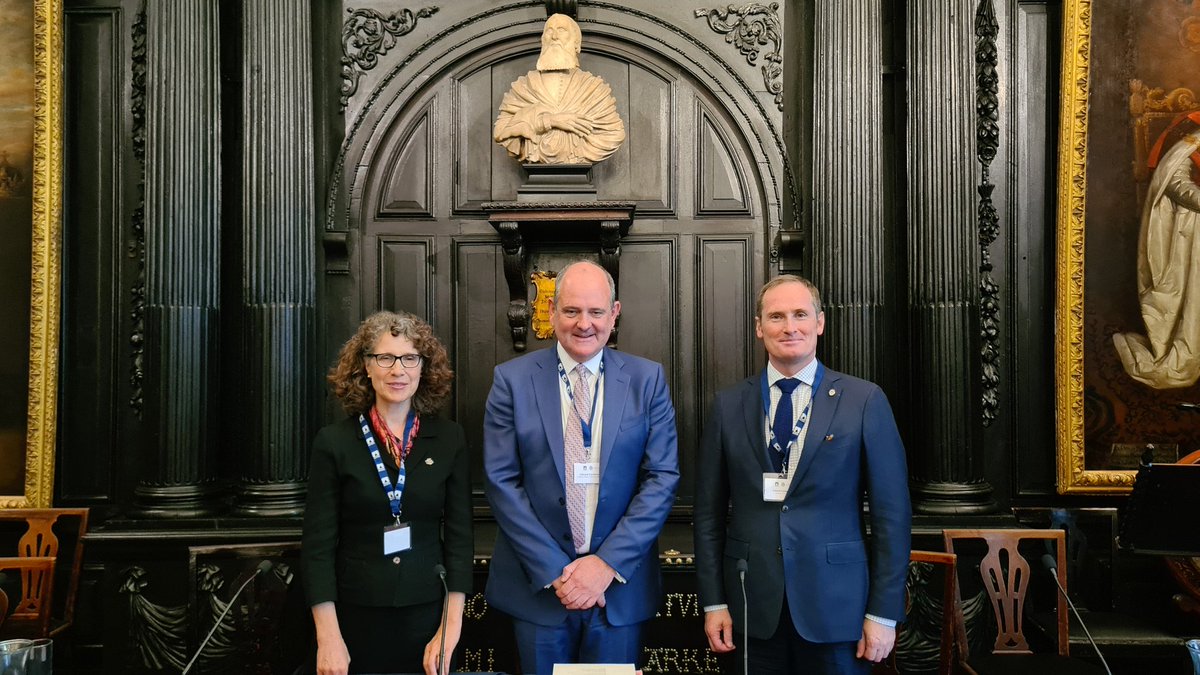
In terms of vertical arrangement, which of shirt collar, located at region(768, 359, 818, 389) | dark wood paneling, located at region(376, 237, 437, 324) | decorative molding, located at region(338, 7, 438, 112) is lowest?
shirt collar, located at region(768, 359, 818, 389)

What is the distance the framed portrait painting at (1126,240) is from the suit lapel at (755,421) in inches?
96.2

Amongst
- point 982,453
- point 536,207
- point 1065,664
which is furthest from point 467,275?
point 1065,664

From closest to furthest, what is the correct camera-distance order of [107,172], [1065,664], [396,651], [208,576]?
[396,651] < [1065,664] < [208,576] < [107,172]

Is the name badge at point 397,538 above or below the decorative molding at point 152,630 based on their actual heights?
above

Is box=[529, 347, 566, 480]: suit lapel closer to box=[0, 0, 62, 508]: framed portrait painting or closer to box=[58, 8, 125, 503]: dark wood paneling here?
box=[58, 8, 125, 503]: dark wood paneling

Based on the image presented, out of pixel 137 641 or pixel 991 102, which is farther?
pixel 991 102

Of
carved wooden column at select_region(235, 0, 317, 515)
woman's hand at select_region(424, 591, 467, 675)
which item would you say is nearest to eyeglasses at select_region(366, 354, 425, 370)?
woman's hand at select_region(424, 591, 467, 675)

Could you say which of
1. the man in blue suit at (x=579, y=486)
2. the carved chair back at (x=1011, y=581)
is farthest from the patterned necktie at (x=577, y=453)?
the carved chair back at (x=1011, y=581)

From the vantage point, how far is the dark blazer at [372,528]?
243 centimetres

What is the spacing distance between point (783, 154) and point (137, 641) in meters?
4.02

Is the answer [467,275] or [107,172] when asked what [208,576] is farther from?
[107,172]

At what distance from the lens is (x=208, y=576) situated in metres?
3.64

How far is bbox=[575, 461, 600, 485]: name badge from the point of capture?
8.11ft

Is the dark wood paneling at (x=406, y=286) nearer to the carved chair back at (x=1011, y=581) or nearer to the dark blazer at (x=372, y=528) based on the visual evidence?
the dark blazer at (x=372, y=528)
